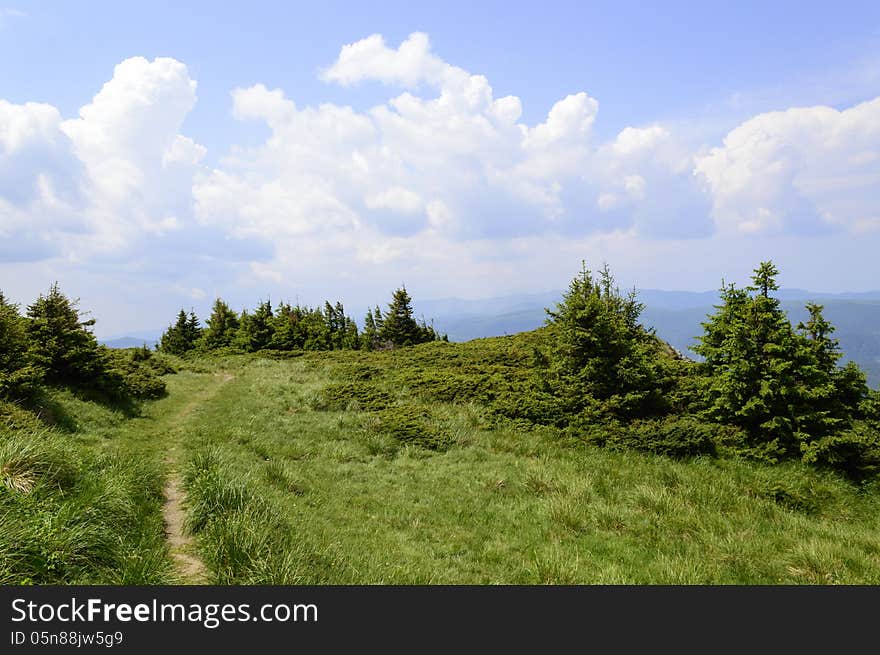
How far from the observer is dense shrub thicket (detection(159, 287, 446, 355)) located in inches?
1984

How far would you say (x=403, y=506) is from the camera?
979 centimetres

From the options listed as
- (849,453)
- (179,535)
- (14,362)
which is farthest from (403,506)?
(14,362)

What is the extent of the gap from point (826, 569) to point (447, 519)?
6609 mm

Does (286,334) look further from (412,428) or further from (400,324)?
(412,428)

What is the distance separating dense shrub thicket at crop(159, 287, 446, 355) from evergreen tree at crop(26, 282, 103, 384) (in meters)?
27.9

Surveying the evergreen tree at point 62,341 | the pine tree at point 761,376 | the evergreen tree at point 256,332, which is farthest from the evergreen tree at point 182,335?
the pine tree at point 761,376

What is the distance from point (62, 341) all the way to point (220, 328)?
3979 cm

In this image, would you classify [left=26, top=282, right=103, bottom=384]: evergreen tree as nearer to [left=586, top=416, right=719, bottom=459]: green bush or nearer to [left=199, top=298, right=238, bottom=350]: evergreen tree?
[left=586, top=416, right=719, bottom=459]: green bush

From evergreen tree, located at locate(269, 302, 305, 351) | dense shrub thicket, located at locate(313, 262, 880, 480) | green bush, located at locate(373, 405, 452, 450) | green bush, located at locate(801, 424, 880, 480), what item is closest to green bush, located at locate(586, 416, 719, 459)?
dense shrub thicket, located at locate(313, 262, 880, 480)

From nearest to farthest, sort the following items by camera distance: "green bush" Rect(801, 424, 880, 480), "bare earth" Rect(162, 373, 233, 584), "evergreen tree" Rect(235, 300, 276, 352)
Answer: "bare earth" Rect(162, 373, 233, 584), "green bush" Rect(801, 424, 880, 480), "evergreen tree" Rect(235, 300, 276, 352)

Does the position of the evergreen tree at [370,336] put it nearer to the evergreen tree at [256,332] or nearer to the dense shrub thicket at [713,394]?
the evergreen tree at [256,332]

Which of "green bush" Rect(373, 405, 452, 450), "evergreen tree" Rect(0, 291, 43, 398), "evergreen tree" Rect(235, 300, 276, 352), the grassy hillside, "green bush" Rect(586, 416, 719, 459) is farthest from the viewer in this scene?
"evergreen tree" Rect(235, 300, 276, 352)

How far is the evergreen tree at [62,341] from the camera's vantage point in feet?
58.8

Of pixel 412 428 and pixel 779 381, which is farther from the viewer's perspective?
pixel 412 428
